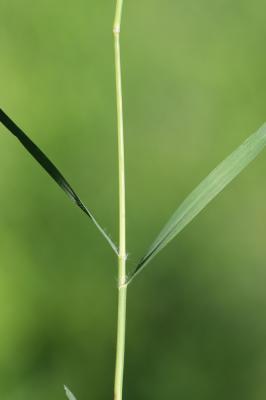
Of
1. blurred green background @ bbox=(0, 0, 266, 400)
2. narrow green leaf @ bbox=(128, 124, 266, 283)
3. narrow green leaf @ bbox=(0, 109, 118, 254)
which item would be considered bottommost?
blurred green background @ bbox=(0, 0, 266, 400)

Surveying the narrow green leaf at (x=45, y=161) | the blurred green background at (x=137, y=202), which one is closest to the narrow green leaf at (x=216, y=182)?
the narrow green leaf at (x=45, y=161)

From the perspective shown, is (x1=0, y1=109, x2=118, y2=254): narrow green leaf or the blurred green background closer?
(x1=0, y1=109, x2=118, y2=254): narrow green leaf

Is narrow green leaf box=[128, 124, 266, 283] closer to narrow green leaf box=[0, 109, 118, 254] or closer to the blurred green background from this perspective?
narrow green leaf box=[0, 109, 118, 254]

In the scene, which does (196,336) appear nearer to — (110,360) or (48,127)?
(110,360)

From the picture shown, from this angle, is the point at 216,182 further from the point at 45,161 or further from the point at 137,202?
the point at 137,202

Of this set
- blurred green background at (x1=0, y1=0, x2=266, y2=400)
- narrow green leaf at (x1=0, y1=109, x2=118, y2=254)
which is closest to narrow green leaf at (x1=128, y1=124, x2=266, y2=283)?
narrow green leaf at (x1=0, y1=109, x2=118, y2=254)

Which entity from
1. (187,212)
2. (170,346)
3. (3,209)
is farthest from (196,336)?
(187,212)

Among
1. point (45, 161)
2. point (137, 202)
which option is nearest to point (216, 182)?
point (45, 161)

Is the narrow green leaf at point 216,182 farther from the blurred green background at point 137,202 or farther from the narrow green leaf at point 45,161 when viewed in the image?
the blurred green background at point 137,202
